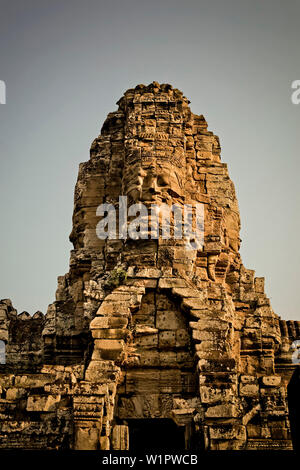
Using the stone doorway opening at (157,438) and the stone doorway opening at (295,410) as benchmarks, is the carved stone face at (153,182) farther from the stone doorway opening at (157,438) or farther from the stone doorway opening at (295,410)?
the stone doorway opening at (295,410)

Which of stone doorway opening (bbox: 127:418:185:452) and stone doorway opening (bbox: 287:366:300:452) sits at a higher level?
stone doorway opening (bbox: 287:366:300:452)

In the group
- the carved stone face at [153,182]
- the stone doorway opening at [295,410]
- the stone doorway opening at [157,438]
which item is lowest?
the stone doorway opening at [157,438]

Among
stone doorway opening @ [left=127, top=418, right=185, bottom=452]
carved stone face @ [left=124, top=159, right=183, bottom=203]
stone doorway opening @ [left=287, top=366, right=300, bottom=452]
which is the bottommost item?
stone doorway opening @ [left=127, top=418, right=185, bottom=452]

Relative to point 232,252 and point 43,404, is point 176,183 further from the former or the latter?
point 43,404

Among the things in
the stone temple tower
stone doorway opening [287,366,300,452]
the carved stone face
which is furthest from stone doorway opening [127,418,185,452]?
the carved stone face

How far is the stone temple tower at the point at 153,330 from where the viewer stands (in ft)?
39.4

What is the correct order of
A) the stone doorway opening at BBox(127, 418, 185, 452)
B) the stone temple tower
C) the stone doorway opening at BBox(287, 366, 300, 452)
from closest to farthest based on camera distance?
the stone temple tower, the stone doorway opening at BBox(127, 418, 185, 452), the stone doorway opening at BBox(287, 366, 300, 452)

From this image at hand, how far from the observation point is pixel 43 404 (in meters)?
12.2

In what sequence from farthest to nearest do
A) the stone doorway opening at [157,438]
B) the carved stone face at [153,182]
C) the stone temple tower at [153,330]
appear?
the carved stone face at [153,182], the stone doorway opening at [157,438], the stone temple tower at [153,330]

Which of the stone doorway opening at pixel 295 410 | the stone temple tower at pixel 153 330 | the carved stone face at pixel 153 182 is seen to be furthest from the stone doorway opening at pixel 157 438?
the carved stone face at pixel 153 182

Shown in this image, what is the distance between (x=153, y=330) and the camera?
13516 millimetres

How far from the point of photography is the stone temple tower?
12.0m

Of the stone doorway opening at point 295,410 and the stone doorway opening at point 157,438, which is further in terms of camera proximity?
the stone doorway opening at point 295,410

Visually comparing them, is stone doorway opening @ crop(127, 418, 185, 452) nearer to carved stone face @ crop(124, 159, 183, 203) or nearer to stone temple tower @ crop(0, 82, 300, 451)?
stone temple tower @ crop(0, 82, 300, 451)
